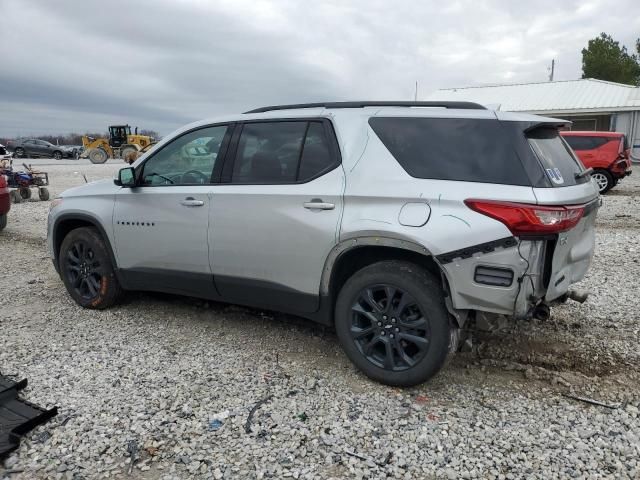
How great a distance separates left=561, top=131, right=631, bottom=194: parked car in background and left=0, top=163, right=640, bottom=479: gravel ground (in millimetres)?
10367

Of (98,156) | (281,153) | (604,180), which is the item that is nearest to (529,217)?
(281,153)

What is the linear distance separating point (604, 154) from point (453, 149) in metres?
12.9

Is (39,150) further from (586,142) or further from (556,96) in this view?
(586,142)

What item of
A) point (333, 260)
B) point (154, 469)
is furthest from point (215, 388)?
point (333, 260)

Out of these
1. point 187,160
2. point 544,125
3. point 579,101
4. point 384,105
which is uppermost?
point 579,101

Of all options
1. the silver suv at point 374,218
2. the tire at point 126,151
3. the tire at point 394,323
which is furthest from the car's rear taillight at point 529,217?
the tire at point 126,151

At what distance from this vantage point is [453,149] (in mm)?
3168

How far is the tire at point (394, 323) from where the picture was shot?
124 inches

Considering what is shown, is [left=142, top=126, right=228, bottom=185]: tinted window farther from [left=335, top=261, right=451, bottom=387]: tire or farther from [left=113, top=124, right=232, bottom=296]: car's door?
[left=335, top=261, right=451, bottom=387]: tire

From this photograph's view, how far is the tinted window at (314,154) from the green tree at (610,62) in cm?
3897

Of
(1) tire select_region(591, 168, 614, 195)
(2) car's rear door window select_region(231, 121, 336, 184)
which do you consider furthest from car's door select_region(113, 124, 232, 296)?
(1) tire select_region(591, 168, 614, 195)

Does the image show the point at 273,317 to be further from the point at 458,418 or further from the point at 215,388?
the point at 458,418

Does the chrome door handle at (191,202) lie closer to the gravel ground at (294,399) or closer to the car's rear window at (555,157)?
the gravel ground at (294,399)

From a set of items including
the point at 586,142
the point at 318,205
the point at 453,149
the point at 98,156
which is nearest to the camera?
the point at 453,149
